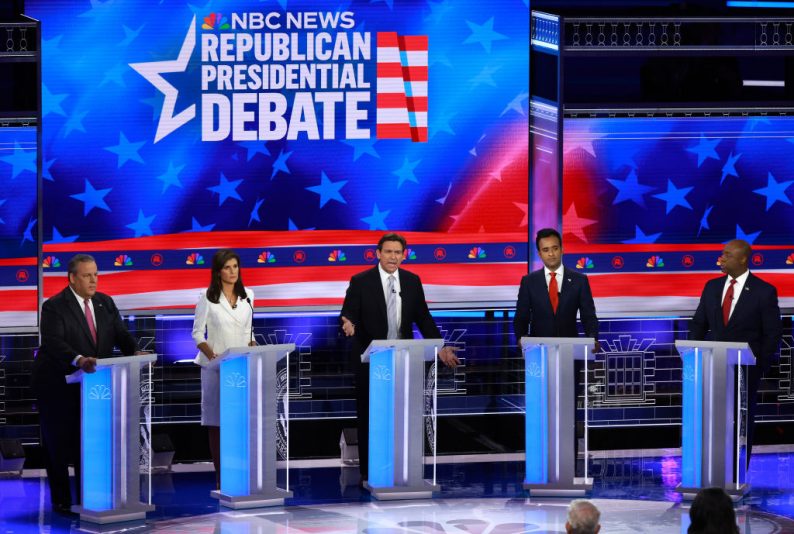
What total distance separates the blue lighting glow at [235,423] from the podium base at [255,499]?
0.13 ft

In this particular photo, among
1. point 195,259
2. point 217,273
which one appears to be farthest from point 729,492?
point 195,259

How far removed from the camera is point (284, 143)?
29.4 ft

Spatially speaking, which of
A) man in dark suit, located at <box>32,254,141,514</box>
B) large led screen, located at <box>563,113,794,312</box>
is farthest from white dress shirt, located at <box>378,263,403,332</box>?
large led screen, located at <box>563,113,794,312</box>

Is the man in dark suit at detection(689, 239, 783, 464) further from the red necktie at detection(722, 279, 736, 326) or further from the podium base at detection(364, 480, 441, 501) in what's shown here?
the podium base at detection(364, 480, 441, 501)

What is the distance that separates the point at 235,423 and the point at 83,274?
110cm

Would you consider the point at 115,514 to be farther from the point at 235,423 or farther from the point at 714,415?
the point at 714,415

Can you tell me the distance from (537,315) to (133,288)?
2.72 m

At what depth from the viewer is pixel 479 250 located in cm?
916

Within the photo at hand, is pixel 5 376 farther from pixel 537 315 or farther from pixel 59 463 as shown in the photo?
pixel 537 315

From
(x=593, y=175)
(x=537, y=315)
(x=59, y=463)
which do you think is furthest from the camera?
(x=593, y=175)

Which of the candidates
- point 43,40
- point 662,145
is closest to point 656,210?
point 662,145

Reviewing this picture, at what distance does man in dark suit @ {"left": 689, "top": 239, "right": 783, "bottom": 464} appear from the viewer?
7.53 m

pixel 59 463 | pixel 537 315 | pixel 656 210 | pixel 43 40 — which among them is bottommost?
pixel 59 463

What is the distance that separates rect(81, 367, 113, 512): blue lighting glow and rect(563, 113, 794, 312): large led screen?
368 centimetres
